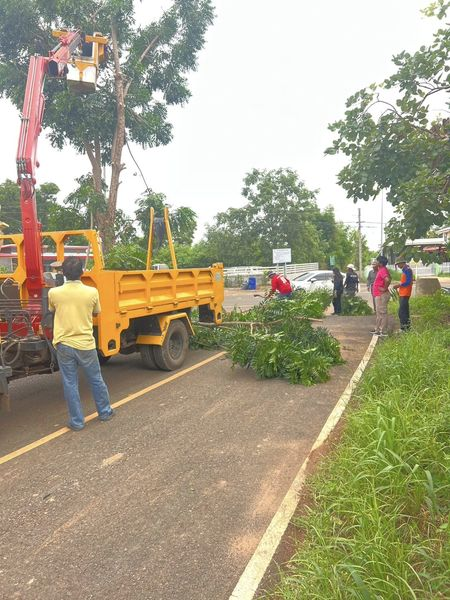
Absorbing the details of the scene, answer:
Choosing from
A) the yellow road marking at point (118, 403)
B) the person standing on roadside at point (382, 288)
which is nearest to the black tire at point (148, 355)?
the yellow road marking at point (118, 403)

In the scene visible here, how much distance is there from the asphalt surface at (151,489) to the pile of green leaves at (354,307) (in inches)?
339

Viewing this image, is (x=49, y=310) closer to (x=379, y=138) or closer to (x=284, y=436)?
(x=284, y=436)

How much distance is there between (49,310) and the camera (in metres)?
4.93

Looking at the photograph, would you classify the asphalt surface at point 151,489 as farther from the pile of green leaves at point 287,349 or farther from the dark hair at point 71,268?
the dark hair at point 71,268

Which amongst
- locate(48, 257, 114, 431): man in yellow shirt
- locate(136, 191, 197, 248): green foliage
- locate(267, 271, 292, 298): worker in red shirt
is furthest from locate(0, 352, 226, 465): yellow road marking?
locate(136, 191, 197, 248): green foliage

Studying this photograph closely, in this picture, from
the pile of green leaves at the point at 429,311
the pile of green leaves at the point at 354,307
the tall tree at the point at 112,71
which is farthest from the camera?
the tall tree at the point at 112,71

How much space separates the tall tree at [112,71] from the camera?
18859mm

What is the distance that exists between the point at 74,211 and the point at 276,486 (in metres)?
17.9

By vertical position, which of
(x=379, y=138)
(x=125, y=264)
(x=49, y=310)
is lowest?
(x=49, y=310)

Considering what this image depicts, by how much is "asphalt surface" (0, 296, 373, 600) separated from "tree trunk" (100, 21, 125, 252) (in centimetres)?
1424

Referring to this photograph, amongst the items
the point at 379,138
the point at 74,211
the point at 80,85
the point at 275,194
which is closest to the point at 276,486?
the point at 80,85

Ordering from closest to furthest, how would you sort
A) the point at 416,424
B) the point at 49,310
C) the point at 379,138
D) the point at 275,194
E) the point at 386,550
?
the point at 386,550
the point at 416,424
the point at 49,310
the point at 379,138
the point at 275,194

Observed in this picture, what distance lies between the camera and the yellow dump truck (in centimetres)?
504

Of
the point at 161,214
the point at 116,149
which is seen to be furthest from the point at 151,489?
the point at 116,149
